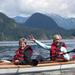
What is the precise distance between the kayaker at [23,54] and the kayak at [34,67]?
1.17 ft

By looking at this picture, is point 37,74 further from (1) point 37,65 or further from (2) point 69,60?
(2) point 69,60

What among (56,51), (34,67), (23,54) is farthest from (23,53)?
(56,51)

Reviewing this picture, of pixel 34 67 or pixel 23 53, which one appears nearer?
pixel 34 67

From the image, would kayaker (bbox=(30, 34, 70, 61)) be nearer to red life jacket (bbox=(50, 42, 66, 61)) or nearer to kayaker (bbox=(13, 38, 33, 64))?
red life jacket (bbox=(50, 42, 66, 61))

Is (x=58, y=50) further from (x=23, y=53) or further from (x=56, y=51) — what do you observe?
(x=23, y=53)

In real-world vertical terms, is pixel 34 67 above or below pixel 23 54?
below

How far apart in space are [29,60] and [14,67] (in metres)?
0.77

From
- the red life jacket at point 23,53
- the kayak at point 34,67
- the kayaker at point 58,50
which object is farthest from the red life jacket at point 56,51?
the red life jacket at point 23,53

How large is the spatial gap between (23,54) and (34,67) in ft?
2.73

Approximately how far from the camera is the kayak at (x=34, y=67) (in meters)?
12.9

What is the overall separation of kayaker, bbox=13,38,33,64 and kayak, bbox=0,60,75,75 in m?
0.36

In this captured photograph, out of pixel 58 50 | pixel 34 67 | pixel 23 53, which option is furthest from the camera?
pixel 58 50

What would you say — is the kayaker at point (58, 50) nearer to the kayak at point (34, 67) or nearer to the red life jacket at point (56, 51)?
the red life jacket at point (56, 51)

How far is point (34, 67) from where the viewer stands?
1317 cm
